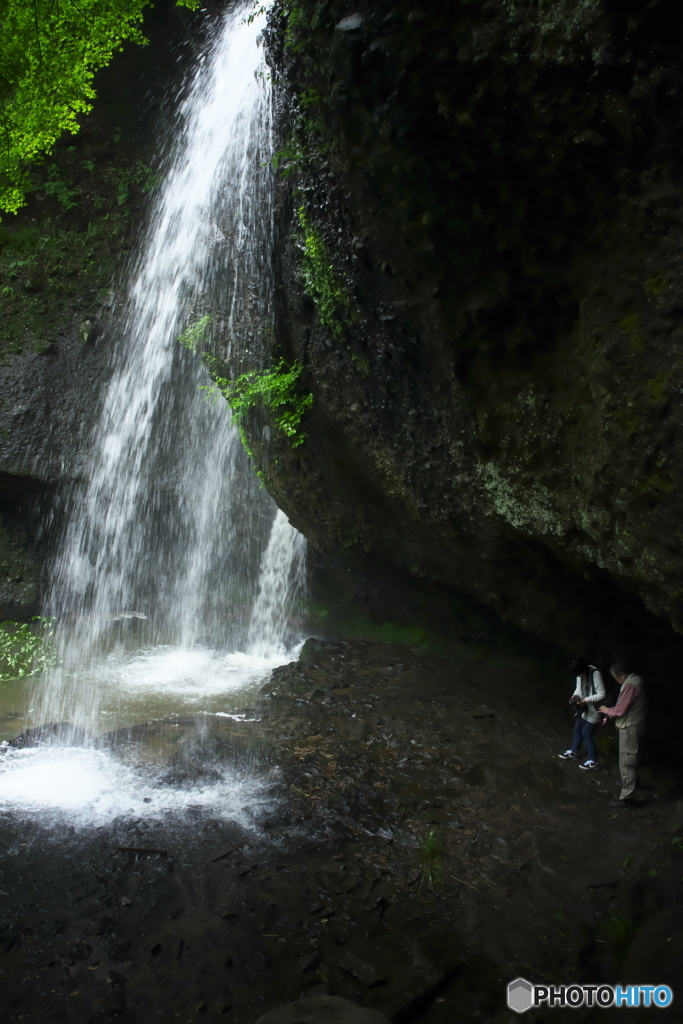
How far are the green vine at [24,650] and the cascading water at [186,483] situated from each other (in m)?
0.33

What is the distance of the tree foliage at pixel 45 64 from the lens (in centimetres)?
821

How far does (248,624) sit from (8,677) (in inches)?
187

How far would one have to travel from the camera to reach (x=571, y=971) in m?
3.84

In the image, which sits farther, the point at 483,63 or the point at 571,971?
the point at 483,63

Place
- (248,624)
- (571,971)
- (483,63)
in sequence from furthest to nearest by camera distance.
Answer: (248,624) < (483,63) < (571,971)

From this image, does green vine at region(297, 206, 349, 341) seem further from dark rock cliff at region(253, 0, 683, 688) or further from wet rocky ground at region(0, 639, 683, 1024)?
wet rocky ground at region(0, 639, 683, 1024)

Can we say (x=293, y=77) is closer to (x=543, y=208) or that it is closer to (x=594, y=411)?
(x=543, y=208)

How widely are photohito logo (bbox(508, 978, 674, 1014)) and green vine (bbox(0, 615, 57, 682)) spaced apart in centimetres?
878

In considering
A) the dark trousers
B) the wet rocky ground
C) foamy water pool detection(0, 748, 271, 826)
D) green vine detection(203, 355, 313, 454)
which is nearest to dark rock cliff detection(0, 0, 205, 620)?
green vine detection(203, 355, 313, 454)

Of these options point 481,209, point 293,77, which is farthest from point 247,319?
point 481,209

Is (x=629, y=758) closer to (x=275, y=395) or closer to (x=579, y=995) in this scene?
(x=579, y=995)

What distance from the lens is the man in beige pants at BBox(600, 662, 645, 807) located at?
5.96 meters

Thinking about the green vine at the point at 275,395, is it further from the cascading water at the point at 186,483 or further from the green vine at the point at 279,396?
the cascading water at the point at 186,483

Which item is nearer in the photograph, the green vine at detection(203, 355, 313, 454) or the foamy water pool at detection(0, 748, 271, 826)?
the foamy water pool at detection(0, 748, 271, 826)
